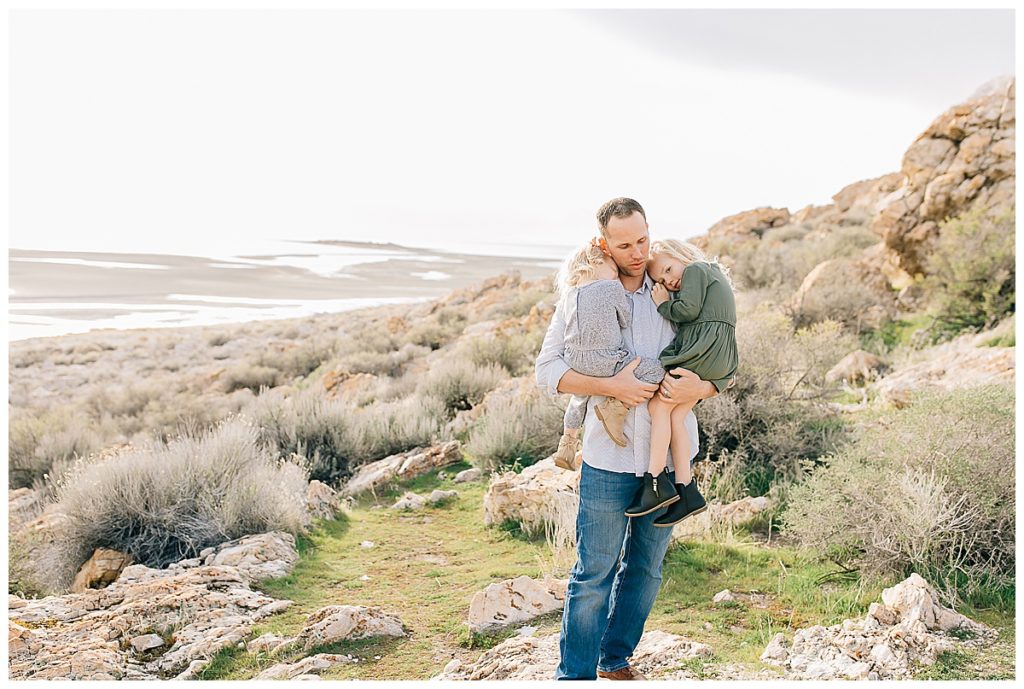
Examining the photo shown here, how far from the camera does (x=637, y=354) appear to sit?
3.09 m

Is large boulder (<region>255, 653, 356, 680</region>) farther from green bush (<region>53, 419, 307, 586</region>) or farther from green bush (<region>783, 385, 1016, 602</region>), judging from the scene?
green bush (<region>783, 385, 1016, 602</region>)

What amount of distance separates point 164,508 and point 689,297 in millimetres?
4276

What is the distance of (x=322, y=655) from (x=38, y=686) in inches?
50.6

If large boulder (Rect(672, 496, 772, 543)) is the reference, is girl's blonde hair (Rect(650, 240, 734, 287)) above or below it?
above

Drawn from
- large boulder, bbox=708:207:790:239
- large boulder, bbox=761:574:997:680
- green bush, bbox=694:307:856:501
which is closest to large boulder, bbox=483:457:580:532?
green bush, bbox=694:307:856:501

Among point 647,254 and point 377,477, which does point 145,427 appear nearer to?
point 377,477

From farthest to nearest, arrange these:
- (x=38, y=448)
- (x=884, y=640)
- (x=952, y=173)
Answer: (x=952, y=173)
(x=38, y=448)
(x=884, y=640)

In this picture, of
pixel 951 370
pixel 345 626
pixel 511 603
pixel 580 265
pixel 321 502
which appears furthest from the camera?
pixel 951 370

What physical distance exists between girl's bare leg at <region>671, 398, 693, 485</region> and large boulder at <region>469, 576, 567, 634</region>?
1585 mm

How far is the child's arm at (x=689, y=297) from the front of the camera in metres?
3.01

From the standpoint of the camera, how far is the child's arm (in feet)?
9.87

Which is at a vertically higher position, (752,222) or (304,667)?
(752,222)

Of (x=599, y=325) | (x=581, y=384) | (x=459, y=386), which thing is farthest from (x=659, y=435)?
(x=459, y=386)

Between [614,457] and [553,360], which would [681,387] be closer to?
[614,457]
